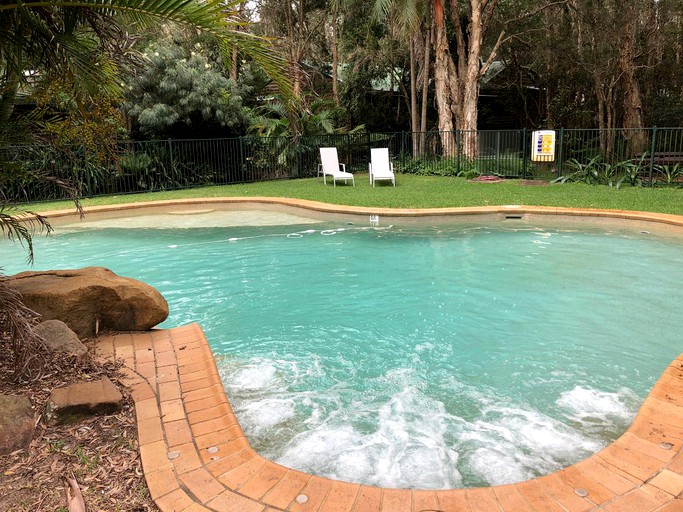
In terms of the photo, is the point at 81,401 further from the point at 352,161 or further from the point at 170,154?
the point at 352,161

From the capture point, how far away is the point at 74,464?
2.30 meters

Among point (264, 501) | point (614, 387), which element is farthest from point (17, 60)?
point (614, 387)

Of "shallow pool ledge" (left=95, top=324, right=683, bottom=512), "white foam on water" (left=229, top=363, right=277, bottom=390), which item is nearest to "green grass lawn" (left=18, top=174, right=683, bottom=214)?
"white foam on water" (left=229, top=363, right=277, bottom=390)

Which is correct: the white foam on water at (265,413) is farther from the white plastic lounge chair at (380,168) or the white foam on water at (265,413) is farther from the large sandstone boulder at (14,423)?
the white plastic lounge chair at (380,168)

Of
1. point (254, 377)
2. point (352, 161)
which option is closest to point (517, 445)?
point (254, 377)

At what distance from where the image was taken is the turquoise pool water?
3.11m

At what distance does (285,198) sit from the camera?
11.8 metres

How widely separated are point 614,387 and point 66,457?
3.48 metres

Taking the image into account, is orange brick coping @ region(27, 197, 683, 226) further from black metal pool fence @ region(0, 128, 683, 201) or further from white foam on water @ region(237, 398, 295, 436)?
white foam on water @ region(237, 398, 295, 436)

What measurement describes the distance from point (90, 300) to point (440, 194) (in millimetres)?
9197

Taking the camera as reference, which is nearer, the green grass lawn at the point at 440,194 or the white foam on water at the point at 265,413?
the white foam on water at the point at 265,413

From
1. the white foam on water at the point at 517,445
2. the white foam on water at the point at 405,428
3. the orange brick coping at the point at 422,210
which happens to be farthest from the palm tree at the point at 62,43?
the orange brick coping at the point at 422,210

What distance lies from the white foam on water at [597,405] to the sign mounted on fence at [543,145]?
10522 mm

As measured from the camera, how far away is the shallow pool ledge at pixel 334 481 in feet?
6.86
